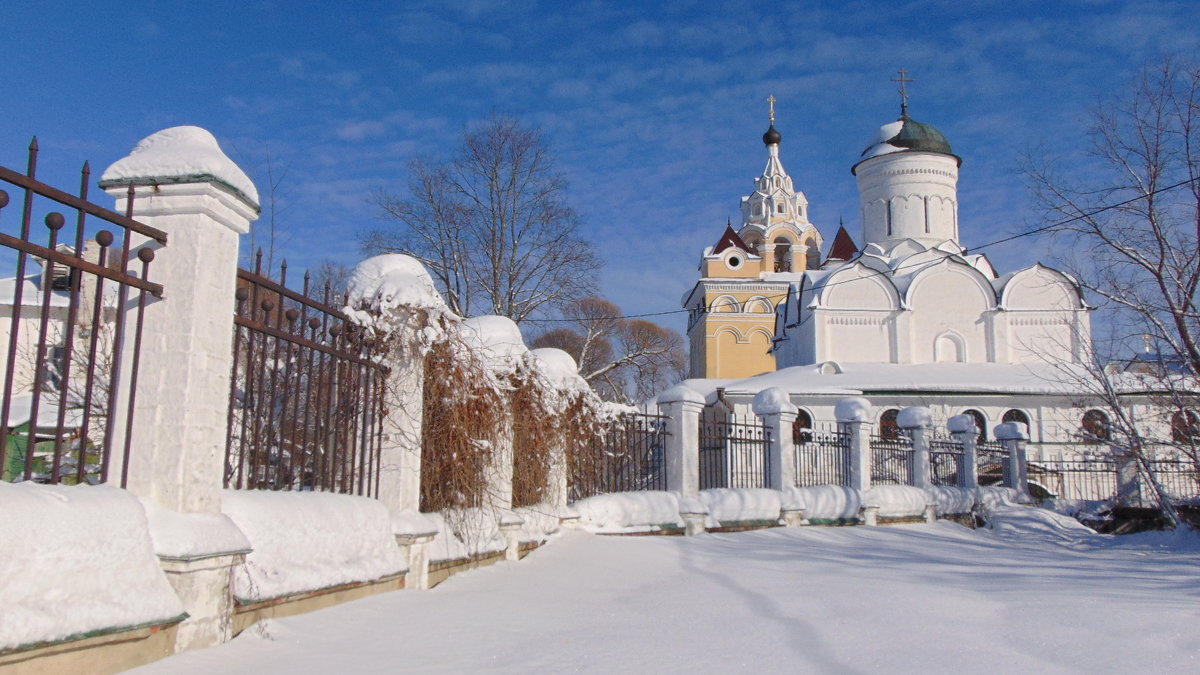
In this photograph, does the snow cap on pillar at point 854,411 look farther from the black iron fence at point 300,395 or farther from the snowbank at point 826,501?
the black iron fence at point 300,395

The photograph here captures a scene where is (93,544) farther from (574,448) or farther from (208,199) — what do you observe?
(574,448)

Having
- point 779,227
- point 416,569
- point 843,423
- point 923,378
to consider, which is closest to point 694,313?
point 779,227

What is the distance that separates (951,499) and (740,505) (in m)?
6.26

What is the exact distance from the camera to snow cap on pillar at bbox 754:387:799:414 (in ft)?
40.5

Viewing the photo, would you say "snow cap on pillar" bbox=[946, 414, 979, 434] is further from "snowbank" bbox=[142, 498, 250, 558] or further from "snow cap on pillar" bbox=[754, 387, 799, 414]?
"snowbank" bbox=[142, 498, 250, 558]

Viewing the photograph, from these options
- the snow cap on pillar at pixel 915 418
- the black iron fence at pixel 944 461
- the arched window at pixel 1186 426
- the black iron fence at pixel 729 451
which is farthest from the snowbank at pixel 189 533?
the black iron fence at pixel 944 461

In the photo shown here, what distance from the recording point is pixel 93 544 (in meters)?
3.01

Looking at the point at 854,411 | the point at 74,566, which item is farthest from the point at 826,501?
the point at 74,566

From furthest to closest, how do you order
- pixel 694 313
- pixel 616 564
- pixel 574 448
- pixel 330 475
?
pixel 694 313 < pixel 574 448 < pixel 616 564 < pixel 330 475

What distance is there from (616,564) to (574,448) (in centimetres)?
175

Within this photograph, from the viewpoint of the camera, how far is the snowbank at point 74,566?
270cm

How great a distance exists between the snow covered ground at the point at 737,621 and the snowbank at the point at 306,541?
164 mm

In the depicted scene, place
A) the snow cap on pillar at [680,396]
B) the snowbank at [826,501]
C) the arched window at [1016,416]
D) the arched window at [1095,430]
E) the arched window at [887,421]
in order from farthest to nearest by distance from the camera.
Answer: the arched window at [1016,416] < the arched window at [887,421] < the arched window at [1095,430] < the snowbank at [826,501] < the snow cap on pillar at [680,396]

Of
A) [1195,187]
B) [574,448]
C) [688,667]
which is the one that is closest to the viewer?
[688,667]
